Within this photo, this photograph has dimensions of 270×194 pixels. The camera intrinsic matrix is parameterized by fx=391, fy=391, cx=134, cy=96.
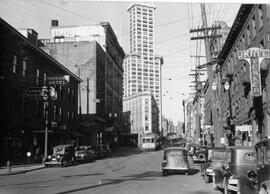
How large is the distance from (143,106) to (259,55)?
341ft

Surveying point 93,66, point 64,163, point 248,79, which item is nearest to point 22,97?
point 64,163

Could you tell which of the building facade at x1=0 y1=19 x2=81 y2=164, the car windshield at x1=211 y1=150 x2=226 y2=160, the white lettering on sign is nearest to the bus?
the building facade at x1=0 y1=19 x2=81 y2=164

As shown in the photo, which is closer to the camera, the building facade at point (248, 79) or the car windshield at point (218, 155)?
the car windshield at point (218, 155)

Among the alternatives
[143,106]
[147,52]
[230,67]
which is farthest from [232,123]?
[143,106]

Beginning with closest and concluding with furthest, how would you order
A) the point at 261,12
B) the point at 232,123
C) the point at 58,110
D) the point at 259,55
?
the point at 259,55 < the point at 261,12 < the point at 232,123 < the point at 58,110

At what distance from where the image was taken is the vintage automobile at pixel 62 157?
33.6 metres

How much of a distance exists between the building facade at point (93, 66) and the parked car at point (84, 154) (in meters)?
18.6

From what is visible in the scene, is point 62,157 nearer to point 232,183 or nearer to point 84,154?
point 84,154

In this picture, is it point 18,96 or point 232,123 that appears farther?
point 232,123

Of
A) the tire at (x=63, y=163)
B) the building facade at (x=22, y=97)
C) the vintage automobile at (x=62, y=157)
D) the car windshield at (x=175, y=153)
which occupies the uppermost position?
the building facade at (x=22, y=97)

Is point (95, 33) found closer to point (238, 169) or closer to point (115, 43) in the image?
point (115, 43)

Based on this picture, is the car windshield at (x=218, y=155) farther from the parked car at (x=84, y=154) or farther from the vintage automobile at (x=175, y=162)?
the parked car at (x=84, y=154)

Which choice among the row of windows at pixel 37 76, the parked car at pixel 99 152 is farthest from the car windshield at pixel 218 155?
the parked car at pixel 99 152

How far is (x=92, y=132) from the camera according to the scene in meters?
70.8
